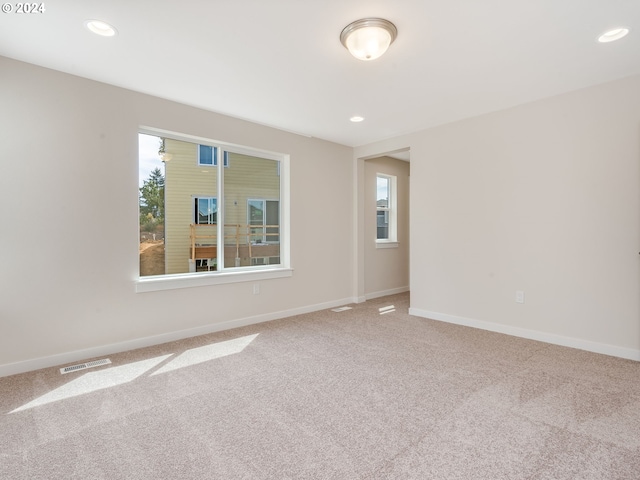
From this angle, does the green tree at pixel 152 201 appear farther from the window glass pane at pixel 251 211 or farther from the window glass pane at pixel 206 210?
the window glass pane at pixel 251 211

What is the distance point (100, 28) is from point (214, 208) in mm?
2031

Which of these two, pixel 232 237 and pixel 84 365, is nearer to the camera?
pixel 84 365

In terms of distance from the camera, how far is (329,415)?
2043mm

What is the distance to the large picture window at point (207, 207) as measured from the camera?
3482 millimetres

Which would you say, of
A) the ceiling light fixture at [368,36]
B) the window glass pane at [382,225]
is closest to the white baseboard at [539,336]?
the window glass pane at [382,225]

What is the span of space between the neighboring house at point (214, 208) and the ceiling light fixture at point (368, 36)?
7.35 ft

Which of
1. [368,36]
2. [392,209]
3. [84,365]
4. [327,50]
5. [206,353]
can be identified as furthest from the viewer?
[392,209]

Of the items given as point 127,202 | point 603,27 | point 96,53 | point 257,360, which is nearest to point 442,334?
point 257,360

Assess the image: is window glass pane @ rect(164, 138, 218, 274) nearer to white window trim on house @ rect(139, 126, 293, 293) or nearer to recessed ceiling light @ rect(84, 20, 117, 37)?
white window trim on house @ rect(139, 126, 293, 293)

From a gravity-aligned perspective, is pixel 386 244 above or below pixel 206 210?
below

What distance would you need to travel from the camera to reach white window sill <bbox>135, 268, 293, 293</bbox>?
333 cm

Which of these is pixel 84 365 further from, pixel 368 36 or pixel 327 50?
pixel 368 36

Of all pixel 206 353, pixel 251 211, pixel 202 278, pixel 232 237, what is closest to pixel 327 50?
pixel 251 211

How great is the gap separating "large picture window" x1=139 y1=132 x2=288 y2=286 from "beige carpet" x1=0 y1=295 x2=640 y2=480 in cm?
102
